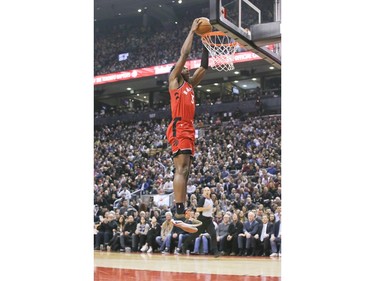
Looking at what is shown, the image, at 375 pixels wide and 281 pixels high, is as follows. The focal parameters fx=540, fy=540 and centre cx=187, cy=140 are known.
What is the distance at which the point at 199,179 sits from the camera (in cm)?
1155

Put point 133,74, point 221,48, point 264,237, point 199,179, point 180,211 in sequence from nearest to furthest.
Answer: point 180,211, point 221,48, point 264,237, point 199,179, point 133,74

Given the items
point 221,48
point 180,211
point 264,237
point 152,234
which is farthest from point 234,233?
point 180,211

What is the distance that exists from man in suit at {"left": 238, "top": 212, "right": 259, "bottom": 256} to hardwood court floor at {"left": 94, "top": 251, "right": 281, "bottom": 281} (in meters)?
0.29

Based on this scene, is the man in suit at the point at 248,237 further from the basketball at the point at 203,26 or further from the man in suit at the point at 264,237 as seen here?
the basketball at the point at 203,26

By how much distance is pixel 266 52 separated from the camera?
448cm

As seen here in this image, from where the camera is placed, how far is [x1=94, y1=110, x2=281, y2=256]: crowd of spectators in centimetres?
864

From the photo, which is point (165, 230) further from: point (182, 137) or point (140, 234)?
point (182, 137)

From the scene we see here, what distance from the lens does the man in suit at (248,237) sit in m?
8.24

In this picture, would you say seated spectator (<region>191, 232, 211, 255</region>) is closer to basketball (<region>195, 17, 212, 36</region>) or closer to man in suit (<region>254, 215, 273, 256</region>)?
man in suit (<region>254, 215, 273, 256</region>)

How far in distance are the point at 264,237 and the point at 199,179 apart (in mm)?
3545

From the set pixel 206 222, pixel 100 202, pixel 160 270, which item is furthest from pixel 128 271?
pixel 100 202
